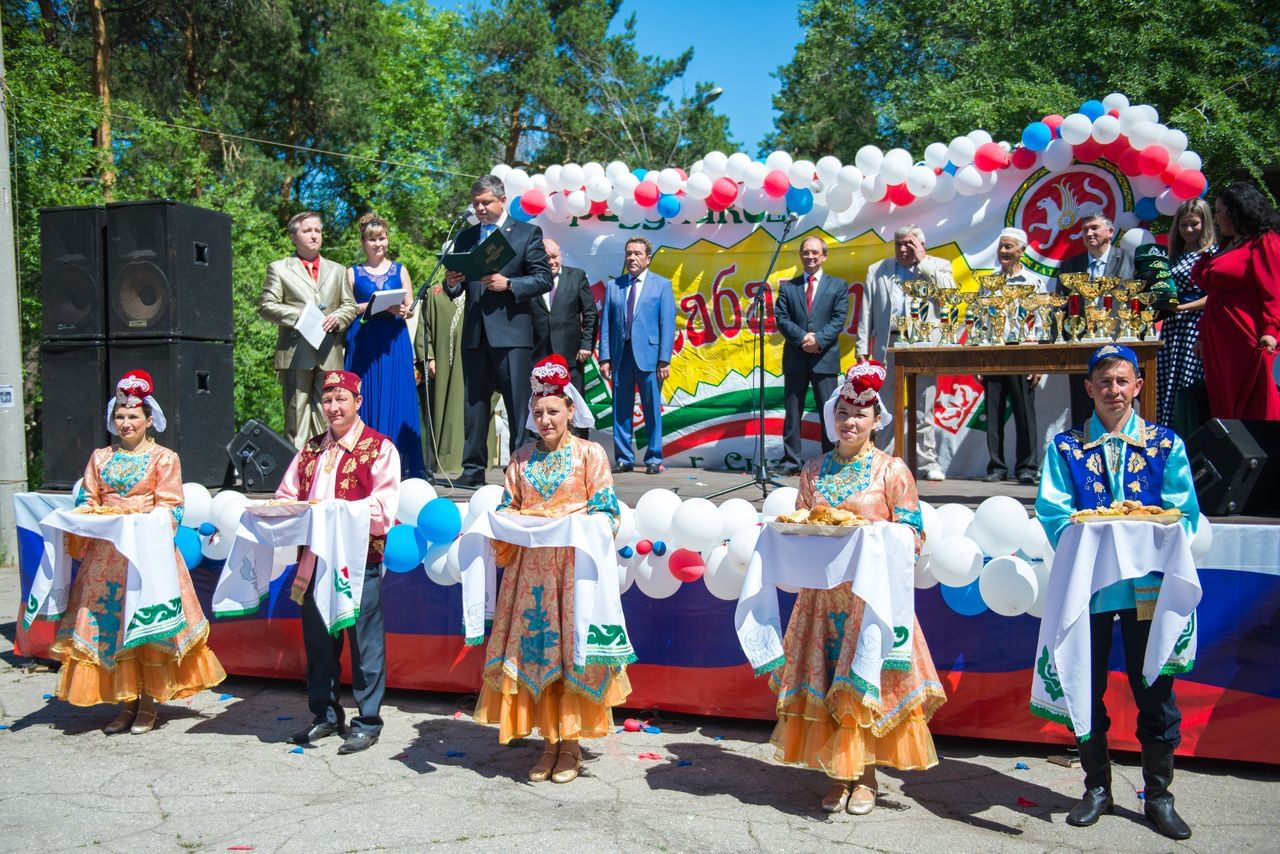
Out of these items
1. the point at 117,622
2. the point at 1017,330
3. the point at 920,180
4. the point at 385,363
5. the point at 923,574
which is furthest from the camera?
the point at 920,180

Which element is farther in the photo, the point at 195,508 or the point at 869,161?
the point at 869,161

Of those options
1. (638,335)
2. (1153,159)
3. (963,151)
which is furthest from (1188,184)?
(638,335)

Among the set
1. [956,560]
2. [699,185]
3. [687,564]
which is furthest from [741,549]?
[699,185]

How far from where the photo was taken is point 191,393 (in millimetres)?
6355

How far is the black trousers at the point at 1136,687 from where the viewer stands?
3.70 metres

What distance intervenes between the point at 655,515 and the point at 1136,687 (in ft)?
6.27

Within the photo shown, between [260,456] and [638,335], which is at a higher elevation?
[638,335]

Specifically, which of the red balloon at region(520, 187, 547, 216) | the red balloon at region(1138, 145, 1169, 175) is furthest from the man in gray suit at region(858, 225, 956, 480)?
the red balloon at region(520, 187, 547, 216)

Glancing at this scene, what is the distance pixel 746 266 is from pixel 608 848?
19.4ft

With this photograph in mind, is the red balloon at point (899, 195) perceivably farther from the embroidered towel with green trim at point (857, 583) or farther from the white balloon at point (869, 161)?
the embroidered towel with green trim at point (857, 583)

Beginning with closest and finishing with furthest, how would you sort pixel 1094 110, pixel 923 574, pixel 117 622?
pixel 923 574
pixel 117 622
pixel 1094 110

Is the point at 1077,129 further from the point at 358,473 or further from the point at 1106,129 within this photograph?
the point at 358,473

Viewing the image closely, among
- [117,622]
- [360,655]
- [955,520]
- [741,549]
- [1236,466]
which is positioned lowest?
[360,655]

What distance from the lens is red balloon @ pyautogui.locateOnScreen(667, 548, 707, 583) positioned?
15.5ft
